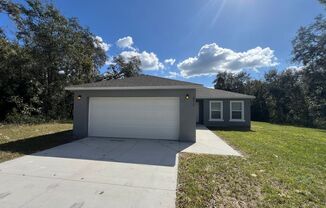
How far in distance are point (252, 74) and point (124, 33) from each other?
91.5 feet

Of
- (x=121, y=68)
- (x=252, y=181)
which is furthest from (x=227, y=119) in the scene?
(x=121, y=68)

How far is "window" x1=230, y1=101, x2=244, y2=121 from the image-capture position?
16.2m

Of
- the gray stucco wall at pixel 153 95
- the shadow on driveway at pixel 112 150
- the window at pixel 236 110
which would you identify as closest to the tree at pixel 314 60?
the window at pixel 236 110

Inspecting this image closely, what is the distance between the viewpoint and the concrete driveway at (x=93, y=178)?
369 cm

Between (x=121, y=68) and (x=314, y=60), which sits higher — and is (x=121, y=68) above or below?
below

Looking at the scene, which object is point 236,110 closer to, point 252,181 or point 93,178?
point 252,181

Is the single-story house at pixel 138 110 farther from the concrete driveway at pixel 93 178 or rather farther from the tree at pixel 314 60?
the tree at pixel 314 60

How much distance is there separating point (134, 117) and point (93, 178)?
17.3ft

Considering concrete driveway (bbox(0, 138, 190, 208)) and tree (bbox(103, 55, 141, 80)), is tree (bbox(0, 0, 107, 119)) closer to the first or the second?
tree (bbox(103, 55, 141, 80))

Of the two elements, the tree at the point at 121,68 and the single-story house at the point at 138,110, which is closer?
the single-story house at the point at 138,110

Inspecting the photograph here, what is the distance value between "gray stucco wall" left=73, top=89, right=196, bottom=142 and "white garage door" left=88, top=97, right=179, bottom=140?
205mm

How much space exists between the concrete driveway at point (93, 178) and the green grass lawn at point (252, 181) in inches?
18.6

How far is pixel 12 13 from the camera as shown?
49.8 ft

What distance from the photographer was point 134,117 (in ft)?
32.5
